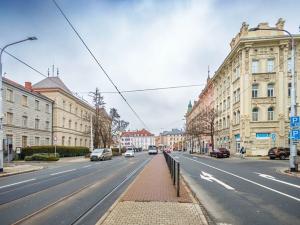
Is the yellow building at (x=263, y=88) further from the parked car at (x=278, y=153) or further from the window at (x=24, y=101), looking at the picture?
the window at (x=24, y=101)

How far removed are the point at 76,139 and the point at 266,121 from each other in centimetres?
4084

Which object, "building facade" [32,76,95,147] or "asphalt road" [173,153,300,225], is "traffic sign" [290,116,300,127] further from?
"building facade" [32,76,95,147]

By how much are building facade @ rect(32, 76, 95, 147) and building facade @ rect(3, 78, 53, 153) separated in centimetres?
160

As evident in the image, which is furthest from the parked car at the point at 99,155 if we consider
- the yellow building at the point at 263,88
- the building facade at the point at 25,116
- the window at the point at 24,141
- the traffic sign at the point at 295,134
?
the traffic sign at the point at 295,134

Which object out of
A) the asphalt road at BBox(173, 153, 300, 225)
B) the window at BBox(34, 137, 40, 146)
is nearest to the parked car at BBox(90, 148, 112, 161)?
the window at BBox(34, 137, 40, 146)

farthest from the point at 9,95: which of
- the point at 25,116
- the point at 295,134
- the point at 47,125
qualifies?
the point at 295,134

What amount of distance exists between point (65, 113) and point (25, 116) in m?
16.0

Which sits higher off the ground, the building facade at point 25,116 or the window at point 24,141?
the building facade at point 25,116

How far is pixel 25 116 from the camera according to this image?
49.9 metres

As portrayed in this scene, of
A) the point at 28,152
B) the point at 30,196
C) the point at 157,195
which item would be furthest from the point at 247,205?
the point at 28,152

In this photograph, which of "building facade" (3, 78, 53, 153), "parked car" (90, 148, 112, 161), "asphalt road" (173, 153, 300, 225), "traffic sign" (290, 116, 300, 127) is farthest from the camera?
"building facade" (3, 78, 53, 153)

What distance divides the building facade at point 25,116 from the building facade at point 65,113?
5.26ft

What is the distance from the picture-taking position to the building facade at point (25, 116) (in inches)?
1761

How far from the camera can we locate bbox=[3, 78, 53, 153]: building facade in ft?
147
